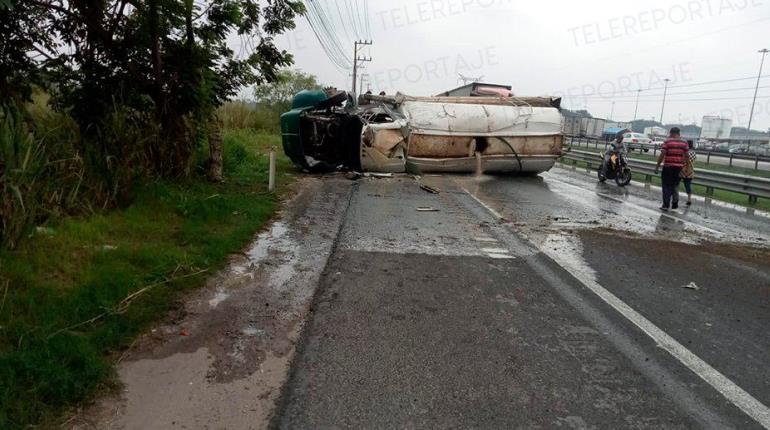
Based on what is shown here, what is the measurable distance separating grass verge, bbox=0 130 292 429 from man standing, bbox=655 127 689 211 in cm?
832

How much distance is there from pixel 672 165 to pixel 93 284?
10827 mm

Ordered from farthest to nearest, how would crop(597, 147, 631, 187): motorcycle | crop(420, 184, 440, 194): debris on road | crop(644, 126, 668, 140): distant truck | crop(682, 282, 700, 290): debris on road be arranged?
crop(644, 126, 668, 140): distant truck < crop(597, 147, 631, 187): motorcycle < crop(420, 184, 440, 194): debris on road < crop(682, 282, 700, 290): debris on road

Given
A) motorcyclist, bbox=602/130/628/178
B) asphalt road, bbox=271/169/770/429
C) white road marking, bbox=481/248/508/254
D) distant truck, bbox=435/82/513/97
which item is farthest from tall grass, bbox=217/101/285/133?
white road marking, bbox=481/248/508/254

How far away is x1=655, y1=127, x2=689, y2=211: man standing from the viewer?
11.2 metres

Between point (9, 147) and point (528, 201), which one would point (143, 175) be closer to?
point (9, 147)

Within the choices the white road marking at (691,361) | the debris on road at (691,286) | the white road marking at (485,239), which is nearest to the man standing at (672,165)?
the white road marking at (485,239)

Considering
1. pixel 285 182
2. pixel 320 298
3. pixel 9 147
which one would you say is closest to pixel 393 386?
pixel 320 298

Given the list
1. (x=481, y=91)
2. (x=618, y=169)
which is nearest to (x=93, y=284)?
(x=618, y=169)

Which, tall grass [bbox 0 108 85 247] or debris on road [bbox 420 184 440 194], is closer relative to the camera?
tall grass [bbox 0 108 85 247]

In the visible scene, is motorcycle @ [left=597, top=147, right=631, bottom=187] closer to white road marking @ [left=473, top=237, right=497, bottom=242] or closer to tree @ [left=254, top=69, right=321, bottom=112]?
white road marking @ [left=473, top=237, right=497, bottom=242]

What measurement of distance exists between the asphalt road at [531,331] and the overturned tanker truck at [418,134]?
248 inches

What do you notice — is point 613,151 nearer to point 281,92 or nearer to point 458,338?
point 458,338

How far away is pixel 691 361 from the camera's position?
3768 millimetres

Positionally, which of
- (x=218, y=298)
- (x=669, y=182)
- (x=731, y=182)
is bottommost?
(x=218, y=298)
